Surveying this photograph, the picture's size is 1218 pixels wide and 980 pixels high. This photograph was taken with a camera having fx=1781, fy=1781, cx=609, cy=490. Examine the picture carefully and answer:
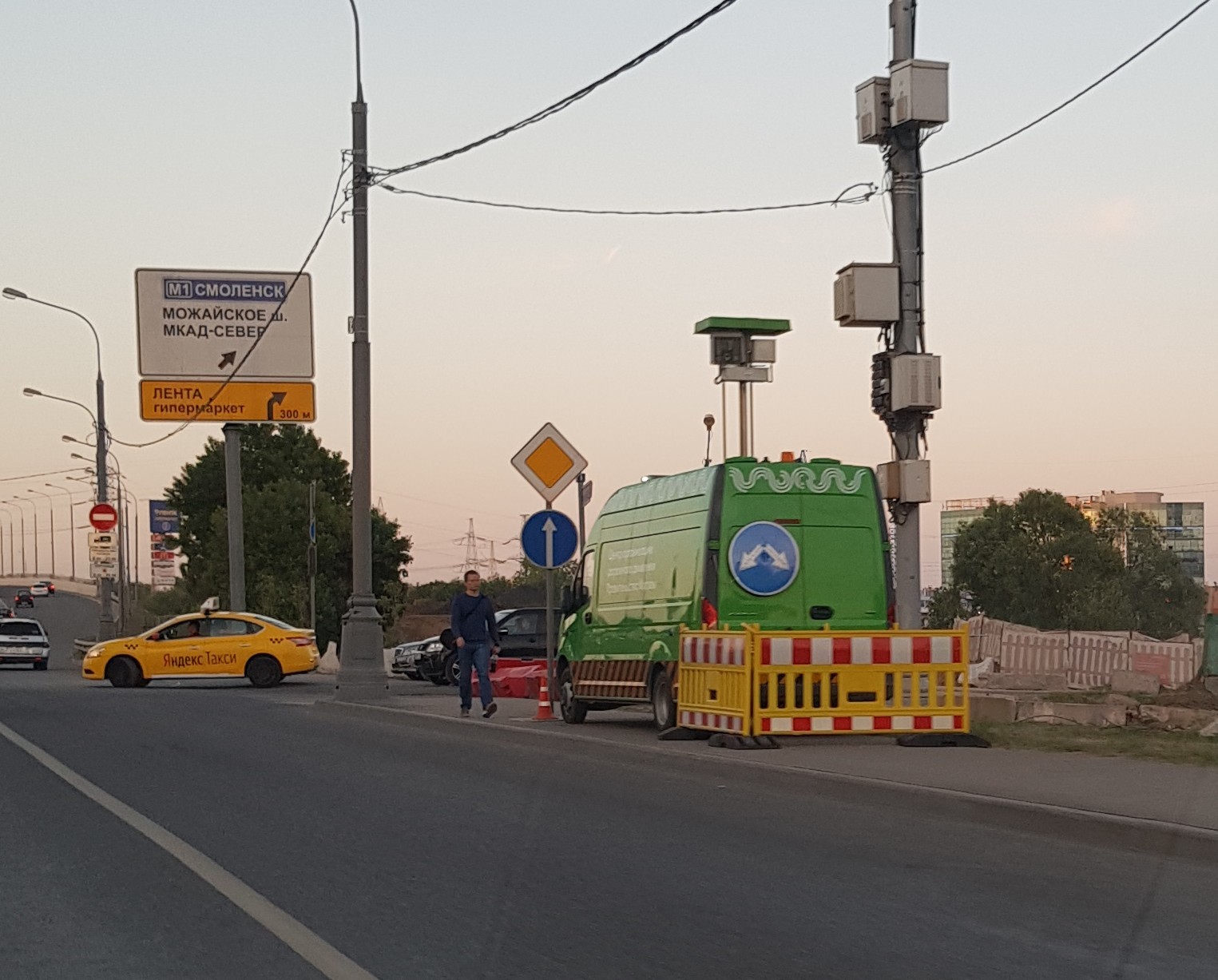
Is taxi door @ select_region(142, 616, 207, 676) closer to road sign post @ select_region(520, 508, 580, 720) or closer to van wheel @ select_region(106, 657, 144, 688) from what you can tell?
van wheel @ select_region(106, 657, 144, 688)

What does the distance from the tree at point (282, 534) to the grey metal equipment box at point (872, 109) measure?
5112 centimetres

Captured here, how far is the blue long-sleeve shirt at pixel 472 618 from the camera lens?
770 inches

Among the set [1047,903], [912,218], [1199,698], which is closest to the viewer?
[1047,903]

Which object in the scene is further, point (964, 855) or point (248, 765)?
point (248, 765)

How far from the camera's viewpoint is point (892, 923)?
24.0ft

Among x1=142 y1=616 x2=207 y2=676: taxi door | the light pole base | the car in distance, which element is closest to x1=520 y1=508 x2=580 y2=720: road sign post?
the light pole base

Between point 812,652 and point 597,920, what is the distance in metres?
7.67

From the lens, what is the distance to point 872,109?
1642 centimetres

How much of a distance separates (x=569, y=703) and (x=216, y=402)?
25.8 metres

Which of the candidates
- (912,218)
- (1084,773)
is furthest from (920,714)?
(912,218)

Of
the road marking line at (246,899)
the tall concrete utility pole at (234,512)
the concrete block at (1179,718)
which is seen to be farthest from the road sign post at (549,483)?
the tall concrete utility pole at (234,512)

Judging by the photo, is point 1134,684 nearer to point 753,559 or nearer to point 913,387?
point 913,387

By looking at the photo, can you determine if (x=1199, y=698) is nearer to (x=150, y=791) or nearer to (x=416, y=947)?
(x=150, y=791)

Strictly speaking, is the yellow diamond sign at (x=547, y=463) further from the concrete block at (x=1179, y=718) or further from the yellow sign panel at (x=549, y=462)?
the concrete block at (x=1179, y=718)
